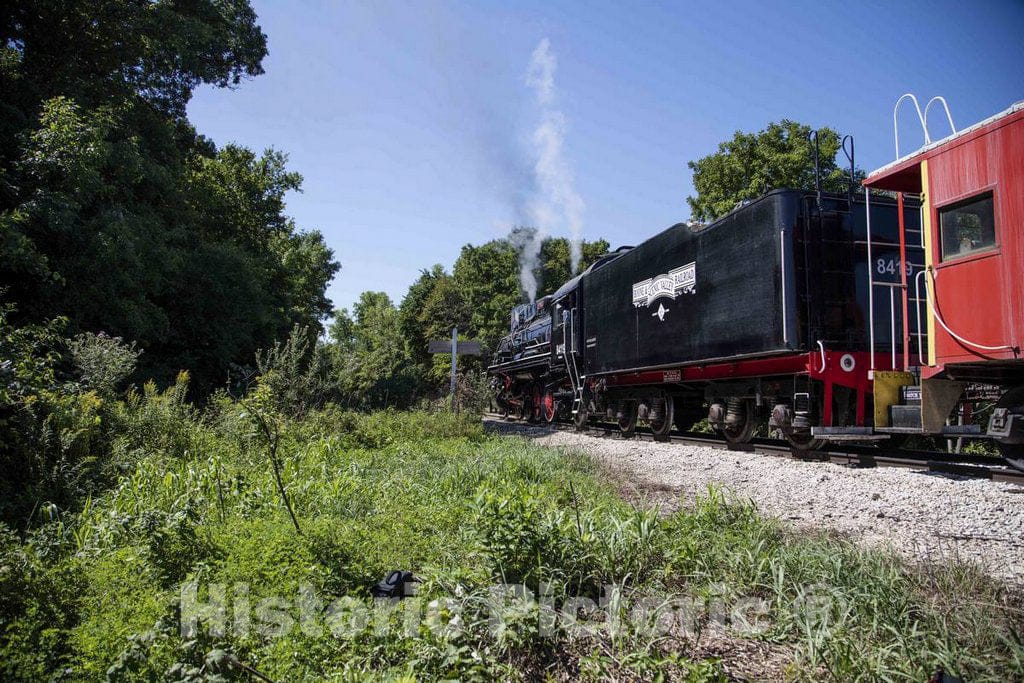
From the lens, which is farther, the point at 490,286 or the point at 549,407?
the point at 490,286

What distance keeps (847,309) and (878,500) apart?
10.8 ft

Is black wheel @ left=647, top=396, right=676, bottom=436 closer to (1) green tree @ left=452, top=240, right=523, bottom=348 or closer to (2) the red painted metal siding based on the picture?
(2) the red painted metal siding

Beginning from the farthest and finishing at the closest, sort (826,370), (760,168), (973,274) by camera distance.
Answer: (760,168)
(826,370)
(973,274)

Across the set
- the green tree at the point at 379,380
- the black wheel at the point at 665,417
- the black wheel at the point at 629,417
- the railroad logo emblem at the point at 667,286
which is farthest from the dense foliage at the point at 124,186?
the black wheel at the point at 629,417

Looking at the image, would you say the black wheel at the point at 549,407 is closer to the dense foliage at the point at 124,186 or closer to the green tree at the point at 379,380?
the green tree at the point at 379,380

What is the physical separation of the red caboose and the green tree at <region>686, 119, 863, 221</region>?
56.5 ft

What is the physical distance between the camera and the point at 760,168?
24453mm

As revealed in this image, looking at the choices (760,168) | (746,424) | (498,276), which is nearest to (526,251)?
(498,276)

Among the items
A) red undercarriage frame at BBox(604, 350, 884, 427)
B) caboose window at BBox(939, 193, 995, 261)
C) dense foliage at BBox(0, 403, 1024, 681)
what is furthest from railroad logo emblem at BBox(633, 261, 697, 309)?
dense foliage at BBox(0, 403, 1024, 681)

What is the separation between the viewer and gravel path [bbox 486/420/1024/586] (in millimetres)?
4148

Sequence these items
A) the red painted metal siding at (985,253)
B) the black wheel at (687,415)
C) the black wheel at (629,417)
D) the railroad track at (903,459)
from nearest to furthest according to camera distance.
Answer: the red painted metal siding at (985,253), the railroad track at (903,459), the black wheel at (687,415), the black wheel at (629,417)

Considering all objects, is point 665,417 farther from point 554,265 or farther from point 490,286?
point 554,265

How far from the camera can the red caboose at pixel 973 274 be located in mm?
5504

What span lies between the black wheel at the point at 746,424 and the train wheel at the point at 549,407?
8.30m
